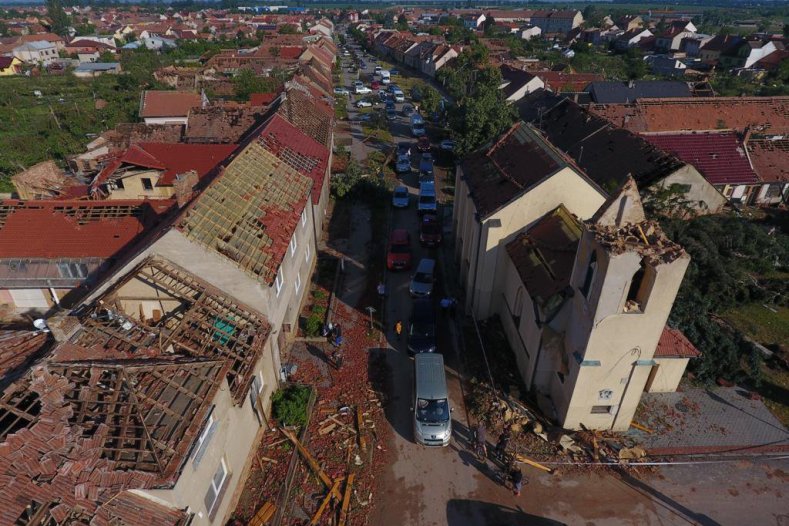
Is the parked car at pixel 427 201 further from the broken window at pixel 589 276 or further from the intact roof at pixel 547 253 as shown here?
the broken window at pixel 589 276

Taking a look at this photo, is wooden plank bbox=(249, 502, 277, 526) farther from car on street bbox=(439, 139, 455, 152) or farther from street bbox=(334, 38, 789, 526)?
car on street bbox=(439, 139, 455, 152)

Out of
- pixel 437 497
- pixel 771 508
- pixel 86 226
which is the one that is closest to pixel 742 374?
pixel 771 508

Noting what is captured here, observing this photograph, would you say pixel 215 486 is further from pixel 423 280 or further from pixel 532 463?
pixel 423 280

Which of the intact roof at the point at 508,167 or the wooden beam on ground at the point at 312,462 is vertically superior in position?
the intact roof at the point at 508,167

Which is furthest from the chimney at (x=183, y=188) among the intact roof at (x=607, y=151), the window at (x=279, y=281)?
the intact roof at (x=607, y=151)

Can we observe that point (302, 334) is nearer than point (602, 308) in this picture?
No

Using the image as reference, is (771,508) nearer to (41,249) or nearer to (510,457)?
(510,457)

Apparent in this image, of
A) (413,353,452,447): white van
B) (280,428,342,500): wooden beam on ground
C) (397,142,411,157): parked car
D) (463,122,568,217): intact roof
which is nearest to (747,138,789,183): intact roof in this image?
(463,122,568,217): intact roof
